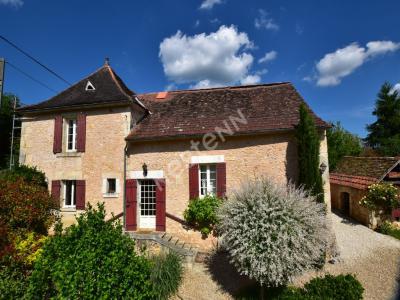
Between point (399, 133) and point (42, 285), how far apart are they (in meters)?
33.1

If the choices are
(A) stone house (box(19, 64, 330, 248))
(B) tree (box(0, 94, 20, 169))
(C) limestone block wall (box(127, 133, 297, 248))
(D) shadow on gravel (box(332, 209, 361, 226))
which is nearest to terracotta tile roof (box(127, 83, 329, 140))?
(A) stone house (box(19, 64, 330, 248))

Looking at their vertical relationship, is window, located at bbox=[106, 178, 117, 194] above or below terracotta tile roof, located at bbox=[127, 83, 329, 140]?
below

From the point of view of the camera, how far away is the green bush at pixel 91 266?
4.38 metres

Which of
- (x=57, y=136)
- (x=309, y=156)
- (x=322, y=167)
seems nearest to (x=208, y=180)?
(x=309, y=156)

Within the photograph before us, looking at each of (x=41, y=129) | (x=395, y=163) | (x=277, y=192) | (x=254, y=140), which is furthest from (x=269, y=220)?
(x=41, y=129)

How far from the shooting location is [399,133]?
2720cm

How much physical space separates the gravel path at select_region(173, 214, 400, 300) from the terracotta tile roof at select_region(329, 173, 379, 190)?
250 centimetres

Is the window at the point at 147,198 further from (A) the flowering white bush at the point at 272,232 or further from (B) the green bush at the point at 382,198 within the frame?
(B) the green bush at the point at 382,198

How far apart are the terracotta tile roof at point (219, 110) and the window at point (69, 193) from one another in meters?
3.25

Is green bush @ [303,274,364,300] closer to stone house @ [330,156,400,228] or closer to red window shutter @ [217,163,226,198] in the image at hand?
red window shutter @ [217,163,226,198]

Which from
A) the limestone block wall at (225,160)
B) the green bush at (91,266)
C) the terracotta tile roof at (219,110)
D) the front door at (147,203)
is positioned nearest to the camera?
the green bush at (91,266)

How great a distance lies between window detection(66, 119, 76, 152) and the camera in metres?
10.6

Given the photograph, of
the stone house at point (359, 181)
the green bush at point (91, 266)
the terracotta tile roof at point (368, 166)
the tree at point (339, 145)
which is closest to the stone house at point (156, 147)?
the stone house at point (359, 181)

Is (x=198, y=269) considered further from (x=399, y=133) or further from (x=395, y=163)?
(x=399, y=133)
